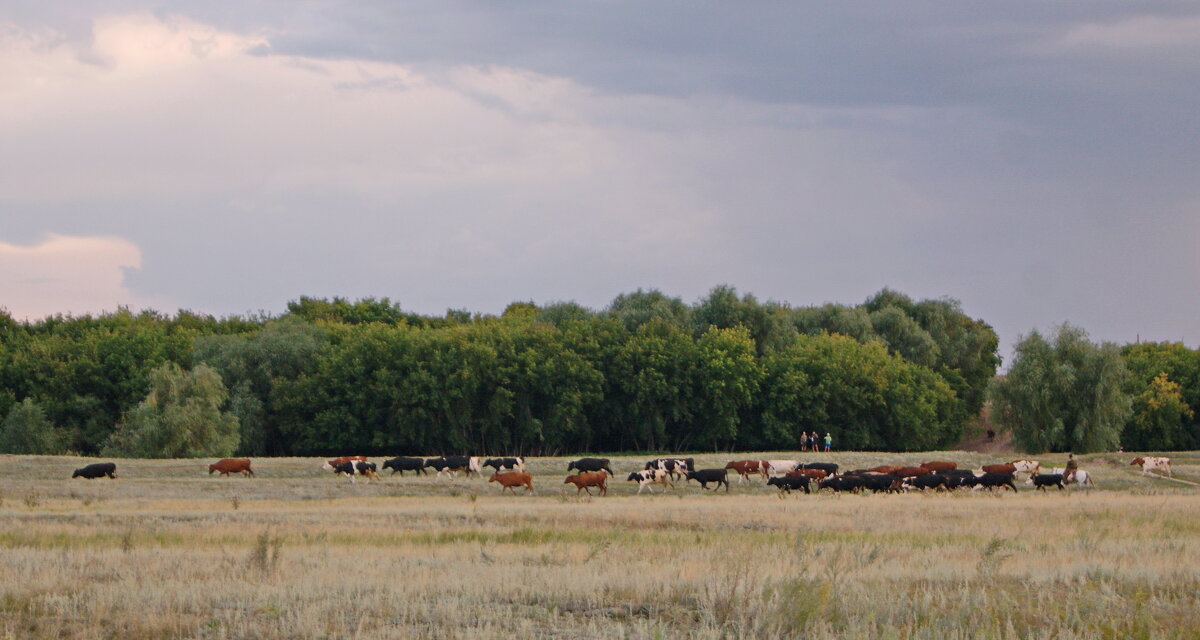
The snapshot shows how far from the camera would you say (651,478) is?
48.1m

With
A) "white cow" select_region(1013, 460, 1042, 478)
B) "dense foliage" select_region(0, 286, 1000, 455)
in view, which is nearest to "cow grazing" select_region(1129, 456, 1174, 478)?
"white cow" select_region(1013, 460, 1042, 478)

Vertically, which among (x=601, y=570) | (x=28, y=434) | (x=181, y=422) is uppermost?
(x=181, y=422)

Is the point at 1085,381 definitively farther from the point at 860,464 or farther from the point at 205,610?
the point at 205,610

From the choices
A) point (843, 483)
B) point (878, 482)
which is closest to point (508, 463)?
point (843, 483)

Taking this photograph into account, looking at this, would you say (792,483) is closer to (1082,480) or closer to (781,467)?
(781,467)

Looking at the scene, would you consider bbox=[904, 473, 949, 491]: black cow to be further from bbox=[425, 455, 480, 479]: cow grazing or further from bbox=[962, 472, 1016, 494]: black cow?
bbox=[425, 455, 480, 479]: cow grazing

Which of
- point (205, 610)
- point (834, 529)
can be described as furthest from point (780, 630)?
point (834, 529)

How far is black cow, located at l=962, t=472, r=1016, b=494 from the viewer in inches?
1764

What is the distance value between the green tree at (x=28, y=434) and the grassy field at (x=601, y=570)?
6076cm

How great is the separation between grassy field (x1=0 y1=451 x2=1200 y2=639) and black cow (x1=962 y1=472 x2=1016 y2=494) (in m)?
8.31

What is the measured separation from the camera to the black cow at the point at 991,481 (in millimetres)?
44812

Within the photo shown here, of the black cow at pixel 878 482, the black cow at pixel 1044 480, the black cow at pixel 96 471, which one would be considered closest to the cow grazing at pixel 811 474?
the black cow at pixel 878 482

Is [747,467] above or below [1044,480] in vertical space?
above

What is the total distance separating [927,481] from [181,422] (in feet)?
177
